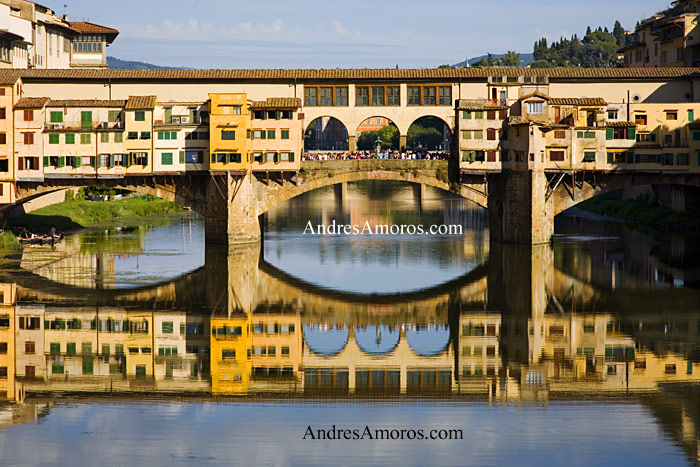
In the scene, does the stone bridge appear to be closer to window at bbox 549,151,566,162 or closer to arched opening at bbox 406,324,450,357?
window at bbox 549,151,566,162

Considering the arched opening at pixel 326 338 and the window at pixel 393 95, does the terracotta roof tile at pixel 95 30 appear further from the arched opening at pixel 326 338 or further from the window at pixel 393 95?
the arched opening at pixel 326 338

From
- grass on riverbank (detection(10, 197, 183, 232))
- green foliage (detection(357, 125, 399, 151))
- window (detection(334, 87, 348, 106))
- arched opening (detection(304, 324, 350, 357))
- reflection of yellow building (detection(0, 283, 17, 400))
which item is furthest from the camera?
green foliage (detection(357, 125, 399, 151))

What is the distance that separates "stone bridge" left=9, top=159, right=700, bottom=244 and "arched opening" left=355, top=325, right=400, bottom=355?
23.8 metres

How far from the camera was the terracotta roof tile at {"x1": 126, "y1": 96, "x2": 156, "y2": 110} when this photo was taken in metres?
68.1

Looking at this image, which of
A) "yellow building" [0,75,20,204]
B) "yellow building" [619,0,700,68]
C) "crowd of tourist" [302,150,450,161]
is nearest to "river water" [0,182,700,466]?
"yellow building" [0,75,20,204]

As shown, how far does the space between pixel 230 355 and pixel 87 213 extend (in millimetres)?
49180

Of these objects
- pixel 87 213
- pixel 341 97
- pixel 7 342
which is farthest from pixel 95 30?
pixel 7 342

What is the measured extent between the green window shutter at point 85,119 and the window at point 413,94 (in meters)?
22.4

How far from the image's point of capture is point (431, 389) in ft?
119

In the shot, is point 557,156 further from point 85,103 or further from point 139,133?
point 85,103

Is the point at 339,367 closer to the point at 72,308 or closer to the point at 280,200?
the point at 72,308

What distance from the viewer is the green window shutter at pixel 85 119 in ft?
224

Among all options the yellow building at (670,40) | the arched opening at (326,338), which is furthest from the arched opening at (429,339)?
the yellow building at (670,40)

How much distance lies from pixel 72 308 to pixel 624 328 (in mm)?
26106
